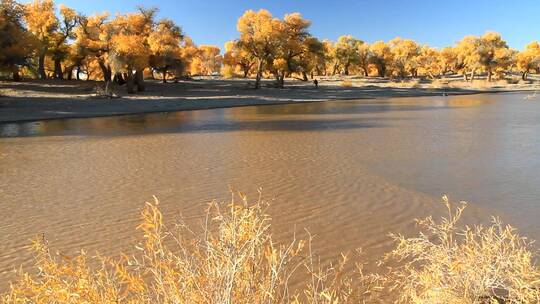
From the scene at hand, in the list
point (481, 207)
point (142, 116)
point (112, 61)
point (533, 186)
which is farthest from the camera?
point (112, 61)

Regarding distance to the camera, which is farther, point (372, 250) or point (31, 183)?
point (31, 183)

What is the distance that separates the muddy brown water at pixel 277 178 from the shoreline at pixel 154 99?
7075mm

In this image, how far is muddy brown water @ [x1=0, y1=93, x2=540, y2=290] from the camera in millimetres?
6914

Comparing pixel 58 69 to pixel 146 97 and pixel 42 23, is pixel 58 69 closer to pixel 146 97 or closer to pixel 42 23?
pixel 42 23

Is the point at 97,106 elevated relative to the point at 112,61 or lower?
lower

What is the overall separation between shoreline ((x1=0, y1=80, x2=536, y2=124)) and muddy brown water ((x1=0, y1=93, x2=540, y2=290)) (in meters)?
7.08

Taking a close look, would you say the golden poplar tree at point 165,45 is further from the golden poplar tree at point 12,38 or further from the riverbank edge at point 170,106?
the golden poplar tree at point 12,38

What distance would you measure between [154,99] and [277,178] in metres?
26.1

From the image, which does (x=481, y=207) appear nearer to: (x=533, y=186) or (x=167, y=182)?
(x=533, y=186)

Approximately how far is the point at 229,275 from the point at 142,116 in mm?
26278

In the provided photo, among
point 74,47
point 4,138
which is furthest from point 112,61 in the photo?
point 4,138

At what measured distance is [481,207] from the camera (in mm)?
7883

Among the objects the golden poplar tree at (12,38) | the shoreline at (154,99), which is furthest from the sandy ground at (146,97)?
the golden poplar tree at (12,38)

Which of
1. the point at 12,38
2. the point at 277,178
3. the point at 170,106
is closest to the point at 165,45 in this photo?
the point at 170,106
